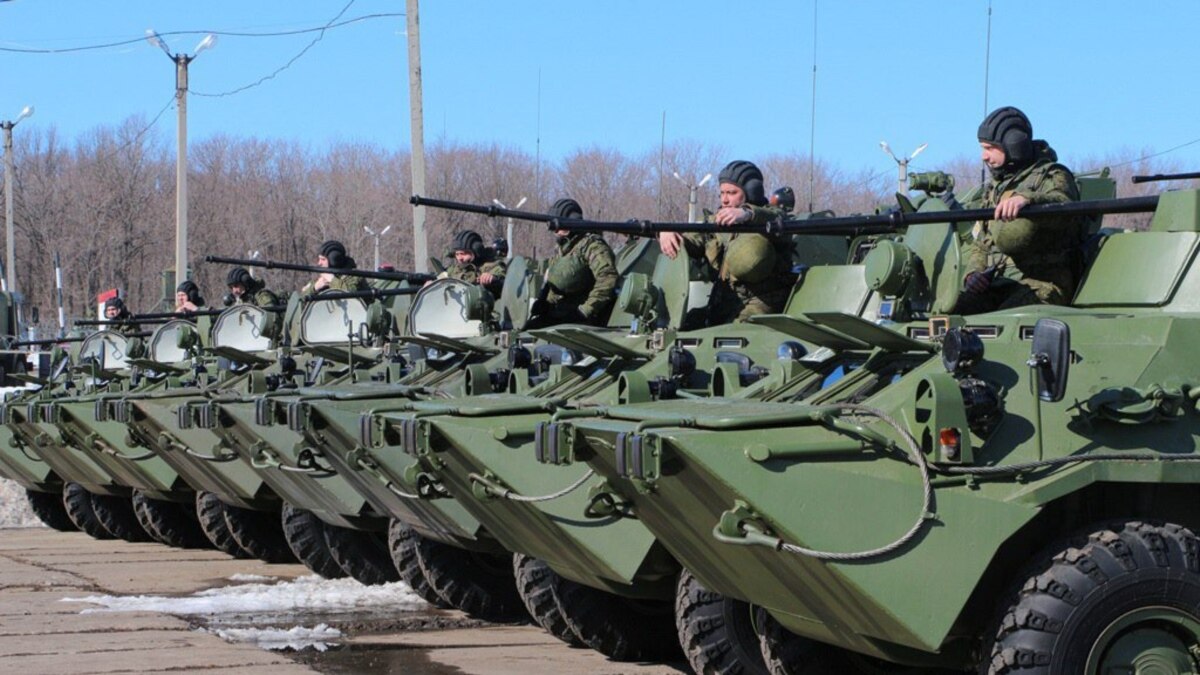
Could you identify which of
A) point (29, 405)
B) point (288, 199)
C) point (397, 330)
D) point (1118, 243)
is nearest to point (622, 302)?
point (1118, 243)

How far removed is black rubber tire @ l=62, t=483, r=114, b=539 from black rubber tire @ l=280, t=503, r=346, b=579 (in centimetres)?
535

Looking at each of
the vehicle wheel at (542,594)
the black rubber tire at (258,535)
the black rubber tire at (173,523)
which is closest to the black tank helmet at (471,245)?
the black rubber tire at (258,535)

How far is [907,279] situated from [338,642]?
3.80m

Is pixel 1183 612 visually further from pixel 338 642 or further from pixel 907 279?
pixel 338 642

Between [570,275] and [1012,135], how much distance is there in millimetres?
4541

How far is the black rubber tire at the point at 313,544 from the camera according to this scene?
1412cm

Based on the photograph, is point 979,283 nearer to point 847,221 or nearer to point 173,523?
point 847,221

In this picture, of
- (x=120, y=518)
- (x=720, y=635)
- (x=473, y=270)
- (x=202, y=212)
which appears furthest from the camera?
(x=202, y=212)

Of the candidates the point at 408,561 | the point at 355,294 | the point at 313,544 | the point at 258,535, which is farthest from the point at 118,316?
the point at 408,561

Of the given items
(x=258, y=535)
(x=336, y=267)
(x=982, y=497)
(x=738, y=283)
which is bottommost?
(x=258, y=535)

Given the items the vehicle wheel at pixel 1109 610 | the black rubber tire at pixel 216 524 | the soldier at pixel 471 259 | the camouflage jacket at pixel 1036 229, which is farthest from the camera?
the soldier at pixel 471 259

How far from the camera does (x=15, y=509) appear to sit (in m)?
21.3

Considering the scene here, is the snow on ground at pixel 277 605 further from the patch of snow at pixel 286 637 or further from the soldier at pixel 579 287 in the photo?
the soldier at pixel 579 287

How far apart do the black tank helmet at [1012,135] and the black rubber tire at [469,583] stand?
163 inches
